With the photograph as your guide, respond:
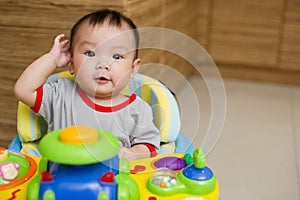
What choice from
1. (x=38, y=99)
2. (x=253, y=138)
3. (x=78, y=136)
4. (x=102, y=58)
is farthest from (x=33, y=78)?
(x=253, y=138)

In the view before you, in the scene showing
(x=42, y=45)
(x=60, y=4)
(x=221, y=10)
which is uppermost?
(x=60, y=4)

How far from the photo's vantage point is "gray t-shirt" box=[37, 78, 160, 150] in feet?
2.99

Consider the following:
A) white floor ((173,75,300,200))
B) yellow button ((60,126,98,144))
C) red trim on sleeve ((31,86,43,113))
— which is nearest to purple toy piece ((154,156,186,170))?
white floor ((173,75,300,200))

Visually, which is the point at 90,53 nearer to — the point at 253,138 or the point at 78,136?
the point at 78,136

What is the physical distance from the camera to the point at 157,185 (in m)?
0.73

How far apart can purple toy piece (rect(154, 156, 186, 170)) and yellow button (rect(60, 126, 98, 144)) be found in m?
0.17

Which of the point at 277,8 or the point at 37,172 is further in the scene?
the point at 277,8

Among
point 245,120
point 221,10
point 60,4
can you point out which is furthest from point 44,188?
point 221,10

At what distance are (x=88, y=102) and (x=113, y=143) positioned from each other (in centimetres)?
27

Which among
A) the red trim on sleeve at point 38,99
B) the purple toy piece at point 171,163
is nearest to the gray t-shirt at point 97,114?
the red trim on sleeve at point 38,99

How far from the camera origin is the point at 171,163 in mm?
810

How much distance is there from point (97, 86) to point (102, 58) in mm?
63

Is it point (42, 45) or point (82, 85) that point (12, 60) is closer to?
point (42, 45)

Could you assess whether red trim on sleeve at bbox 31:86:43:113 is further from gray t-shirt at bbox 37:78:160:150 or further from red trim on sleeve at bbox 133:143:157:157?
red trim on sleeve at bbox 133:143:157:157
